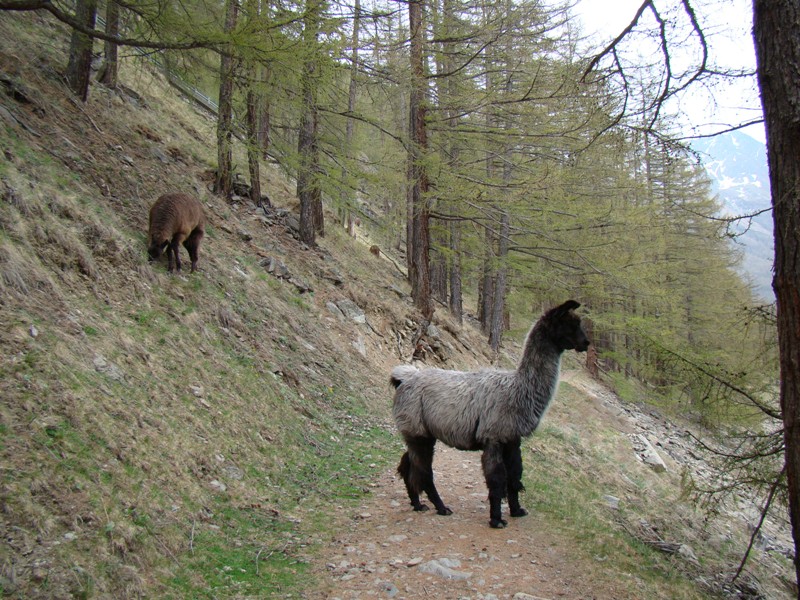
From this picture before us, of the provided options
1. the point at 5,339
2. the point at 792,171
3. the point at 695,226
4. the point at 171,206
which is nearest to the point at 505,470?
the point at 792,171

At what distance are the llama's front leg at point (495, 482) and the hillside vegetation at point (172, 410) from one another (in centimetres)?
39

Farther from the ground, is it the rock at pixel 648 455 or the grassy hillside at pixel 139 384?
the grassy hillside at pixel 139 384

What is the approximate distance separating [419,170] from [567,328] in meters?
Result: 9.94

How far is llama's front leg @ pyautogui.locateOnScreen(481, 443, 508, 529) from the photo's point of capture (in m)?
5.43

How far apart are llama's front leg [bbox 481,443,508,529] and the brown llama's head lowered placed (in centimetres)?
567

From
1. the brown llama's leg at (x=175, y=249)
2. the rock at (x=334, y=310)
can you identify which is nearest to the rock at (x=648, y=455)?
the rock at (x=334, y=310)

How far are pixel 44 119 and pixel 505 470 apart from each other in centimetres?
936

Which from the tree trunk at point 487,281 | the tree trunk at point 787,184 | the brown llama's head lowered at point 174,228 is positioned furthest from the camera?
the tree trunk at point 487,281

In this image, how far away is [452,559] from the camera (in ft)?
15.5

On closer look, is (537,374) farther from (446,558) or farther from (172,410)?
(172,410)

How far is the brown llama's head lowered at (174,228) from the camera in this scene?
8.20 m

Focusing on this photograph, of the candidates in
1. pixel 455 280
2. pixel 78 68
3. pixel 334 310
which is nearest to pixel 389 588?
pixel 334 310

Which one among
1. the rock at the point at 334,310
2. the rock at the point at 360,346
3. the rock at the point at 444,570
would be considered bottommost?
the rock at the point at 444,570

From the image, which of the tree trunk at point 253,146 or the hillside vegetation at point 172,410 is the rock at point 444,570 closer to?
the hillside vegetation at point 172,410
